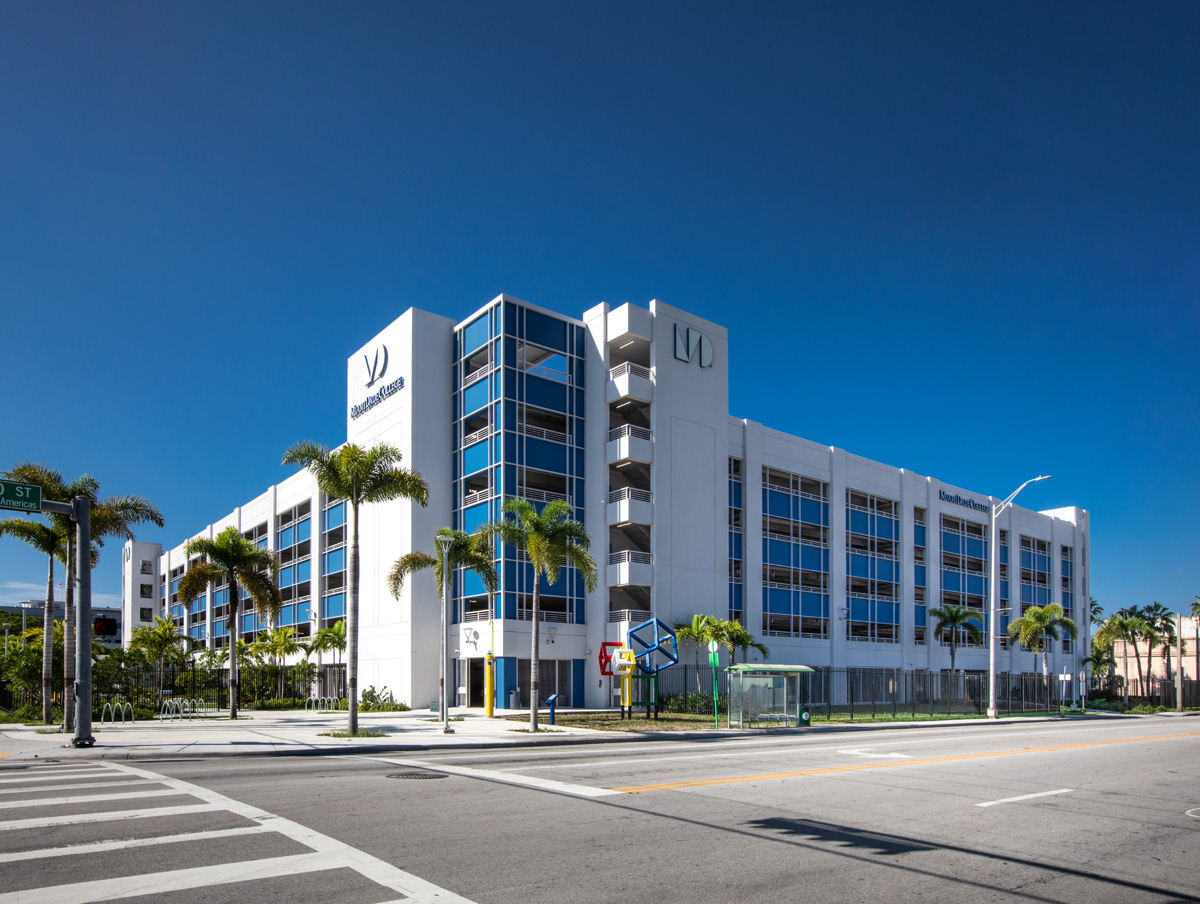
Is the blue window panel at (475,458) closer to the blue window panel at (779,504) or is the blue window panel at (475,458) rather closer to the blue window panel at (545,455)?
the blue window panel at (545,455)

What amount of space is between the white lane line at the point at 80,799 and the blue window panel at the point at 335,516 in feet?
141

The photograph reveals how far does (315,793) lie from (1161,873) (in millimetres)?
10593

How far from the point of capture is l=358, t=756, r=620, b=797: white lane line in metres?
13.2

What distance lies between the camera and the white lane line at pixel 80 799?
11383 mm

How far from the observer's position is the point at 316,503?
59.0 metres

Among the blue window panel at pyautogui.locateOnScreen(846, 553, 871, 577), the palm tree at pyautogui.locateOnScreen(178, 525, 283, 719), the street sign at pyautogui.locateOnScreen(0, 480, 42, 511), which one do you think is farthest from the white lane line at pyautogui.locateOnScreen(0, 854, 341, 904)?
the blue window panel at pyautogui.locateOnScreen(846, 553, 871, 577)

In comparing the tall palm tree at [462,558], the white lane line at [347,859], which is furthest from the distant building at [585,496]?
the white lane line at [347,859]

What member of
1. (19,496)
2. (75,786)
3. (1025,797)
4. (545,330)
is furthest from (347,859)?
(545,330)

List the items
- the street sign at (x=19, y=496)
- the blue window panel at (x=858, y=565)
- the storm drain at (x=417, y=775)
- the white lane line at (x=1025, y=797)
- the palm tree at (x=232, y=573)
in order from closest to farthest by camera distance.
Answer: the white lane line at (x=1025, y=797), the storm drain at (x=417, y=775), the street sign at (x=19, y=496), the palm tree at (x=232, y=573), the blue window panel at (x=858, y=565)

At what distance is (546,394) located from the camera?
1838 inches

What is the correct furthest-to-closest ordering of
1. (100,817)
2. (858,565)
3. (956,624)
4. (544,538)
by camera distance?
(956,624) → (858,565) → (544,538) → (100,817)

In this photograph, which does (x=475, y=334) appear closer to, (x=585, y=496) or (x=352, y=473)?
(x=585, y=496)

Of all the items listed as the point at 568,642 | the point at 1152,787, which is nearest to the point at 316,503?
the point at 568,642

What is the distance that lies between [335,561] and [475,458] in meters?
16.0
